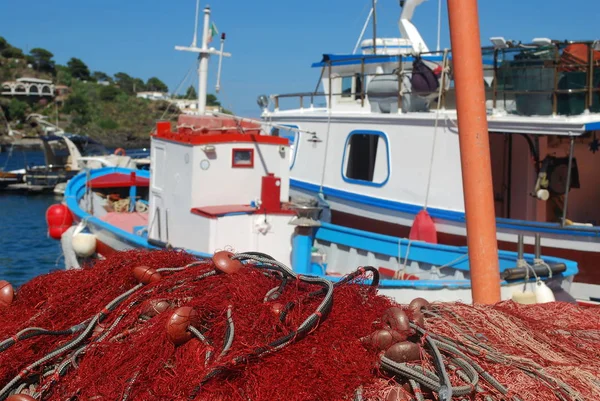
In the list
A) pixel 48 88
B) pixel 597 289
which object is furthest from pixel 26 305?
pixel 48 88

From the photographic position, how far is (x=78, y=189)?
697 inches

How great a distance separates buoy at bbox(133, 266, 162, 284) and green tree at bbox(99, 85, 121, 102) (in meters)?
116

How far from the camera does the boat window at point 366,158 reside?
1360 centimetres

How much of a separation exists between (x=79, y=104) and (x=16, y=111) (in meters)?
14.5

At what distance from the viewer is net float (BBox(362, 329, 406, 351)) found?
10.3ft

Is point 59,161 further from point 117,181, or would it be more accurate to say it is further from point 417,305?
point 417,305

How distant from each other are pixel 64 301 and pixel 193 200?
278 inches

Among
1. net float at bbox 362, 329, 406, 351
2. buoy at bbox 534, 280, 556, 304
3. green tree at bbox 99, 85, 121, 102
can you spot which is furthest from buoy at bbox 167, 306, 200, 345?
green tree at bbox 99, 85, 121, 102

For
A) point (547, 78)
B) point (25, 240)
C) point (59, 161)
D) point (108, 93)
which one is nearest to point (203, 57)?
point (547, 78)

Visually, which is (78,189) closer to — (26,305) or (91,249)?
(91,249)

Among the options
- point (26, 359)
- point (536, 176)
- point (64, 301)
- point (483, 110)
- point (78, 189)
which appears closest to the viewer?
point (26, 359)

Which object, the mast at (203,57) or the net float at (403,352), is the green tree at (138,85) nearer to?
the mast at (203,57)

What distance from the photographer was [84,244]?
1293 cm

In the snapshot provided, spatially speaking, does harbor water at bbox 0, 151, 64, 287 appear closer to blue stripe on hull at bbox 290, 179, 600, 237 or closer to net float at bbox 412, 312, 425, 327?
blue stripe on hull at bbox 290, 179, 600, 237
